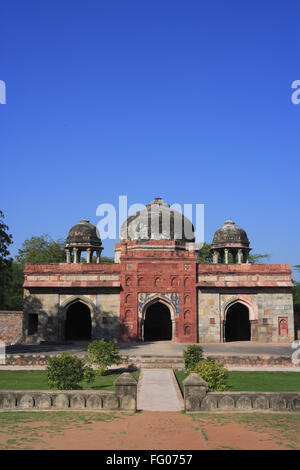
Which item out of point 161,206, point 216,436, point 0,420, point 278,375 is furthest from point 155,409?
point 161,206

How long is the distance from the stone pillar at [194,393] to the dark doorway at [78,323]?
63.0ft

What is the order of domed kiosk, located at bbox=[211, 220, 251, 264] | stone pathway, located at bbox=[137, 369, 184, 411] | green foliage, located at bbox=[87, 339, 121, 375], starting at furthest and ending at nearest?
domed kiosk, located at bbox=[211, 220, 251, 264] < green foliage, located at bbox=[87, 339, 121, 375] < stone pathway, located at bbox=[137, 369, 184, 411]

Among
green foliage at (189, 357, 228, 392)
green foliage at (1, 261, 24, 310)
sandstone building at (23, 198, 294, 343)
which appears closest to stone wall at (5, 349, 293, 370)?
green foliage at (189, 357, 228, 392)

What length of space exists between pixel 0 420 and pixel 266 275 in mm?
19088

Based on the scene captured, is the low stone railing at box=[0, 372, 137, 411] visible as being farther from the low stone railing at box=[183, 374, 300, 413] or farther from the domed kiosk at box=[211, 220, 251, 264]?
the domed kiosk at box=[211, 220, 251, 264]

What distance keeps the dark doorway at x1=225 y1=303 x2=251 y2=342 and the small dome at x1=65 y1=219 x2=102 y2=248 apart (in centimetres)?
1018

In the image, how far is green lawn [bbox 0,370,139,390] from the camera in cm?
1204

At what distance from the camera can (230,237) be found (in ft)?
93.4

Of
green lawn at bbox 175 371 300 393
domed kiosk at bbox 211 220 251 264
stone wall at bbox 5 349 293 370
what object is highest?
domed kiosk at bbox 211 220 251 264

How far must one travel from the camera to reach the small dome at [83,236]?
93.7 ft

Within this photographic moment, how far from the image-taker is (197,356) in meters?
15.0

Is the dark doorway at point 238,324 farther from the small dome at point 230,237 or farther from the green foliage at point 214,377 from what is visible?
the green foliage at point 214,377

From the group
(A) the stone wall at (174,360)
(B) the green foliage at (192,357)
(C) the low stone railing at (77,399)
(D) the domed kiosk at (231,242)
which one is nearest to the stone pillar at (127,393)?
(C) the low stone railing at (77,399)

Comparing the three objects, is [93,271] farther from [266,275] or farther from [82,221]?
[266,275]
